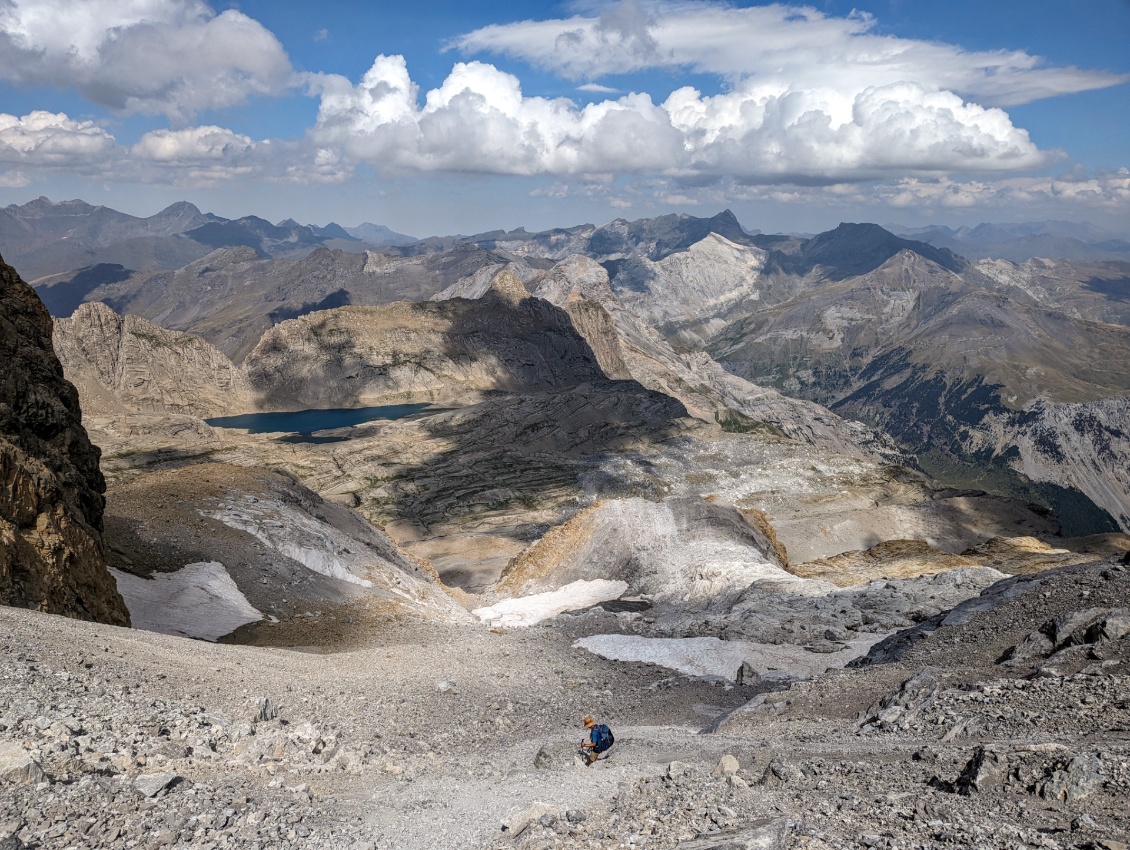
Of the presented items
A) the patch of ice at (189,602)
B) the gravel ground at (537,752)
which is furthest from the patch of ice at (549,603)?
the gravel ground at (537,752)

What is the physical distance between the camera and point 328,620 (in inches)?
1272

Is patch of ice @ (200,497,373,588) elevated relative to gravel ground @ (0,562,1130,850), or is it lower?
Answer: lower

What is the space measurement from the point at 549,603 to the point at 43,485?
29260mm

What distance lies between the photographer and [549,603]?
155 feet

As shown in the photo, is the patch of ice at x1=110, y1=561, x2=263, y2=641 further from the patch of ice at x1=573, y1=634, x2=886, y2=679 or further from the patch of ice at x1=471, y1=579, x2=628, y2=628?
the patch of ice at x1=573, y1=634, x2=886, y2=679

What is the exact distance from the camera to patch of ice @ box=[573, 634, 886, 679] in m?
30.4

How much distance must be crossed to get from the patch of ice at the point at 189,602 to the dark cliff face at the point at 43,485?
2.25m

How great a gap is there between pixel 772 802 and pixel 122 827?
1003 centimetres

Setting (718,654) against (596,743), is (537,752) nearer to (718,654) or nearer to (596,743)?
(596,743)

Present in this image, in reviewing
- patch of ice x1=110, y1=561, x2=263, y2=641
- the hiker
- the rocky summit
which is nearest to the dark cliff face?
the rocky summit

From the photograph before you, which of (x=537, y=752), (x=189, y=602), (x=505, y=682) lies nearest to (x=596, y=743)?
(x=537, y=752)

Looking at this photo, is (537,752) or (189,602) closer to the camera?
(537,752)

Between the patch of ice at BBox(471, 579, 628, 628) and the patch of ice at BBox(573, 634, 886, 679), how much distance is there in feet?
29.8

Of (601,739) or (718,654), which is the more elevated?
(601,739)
